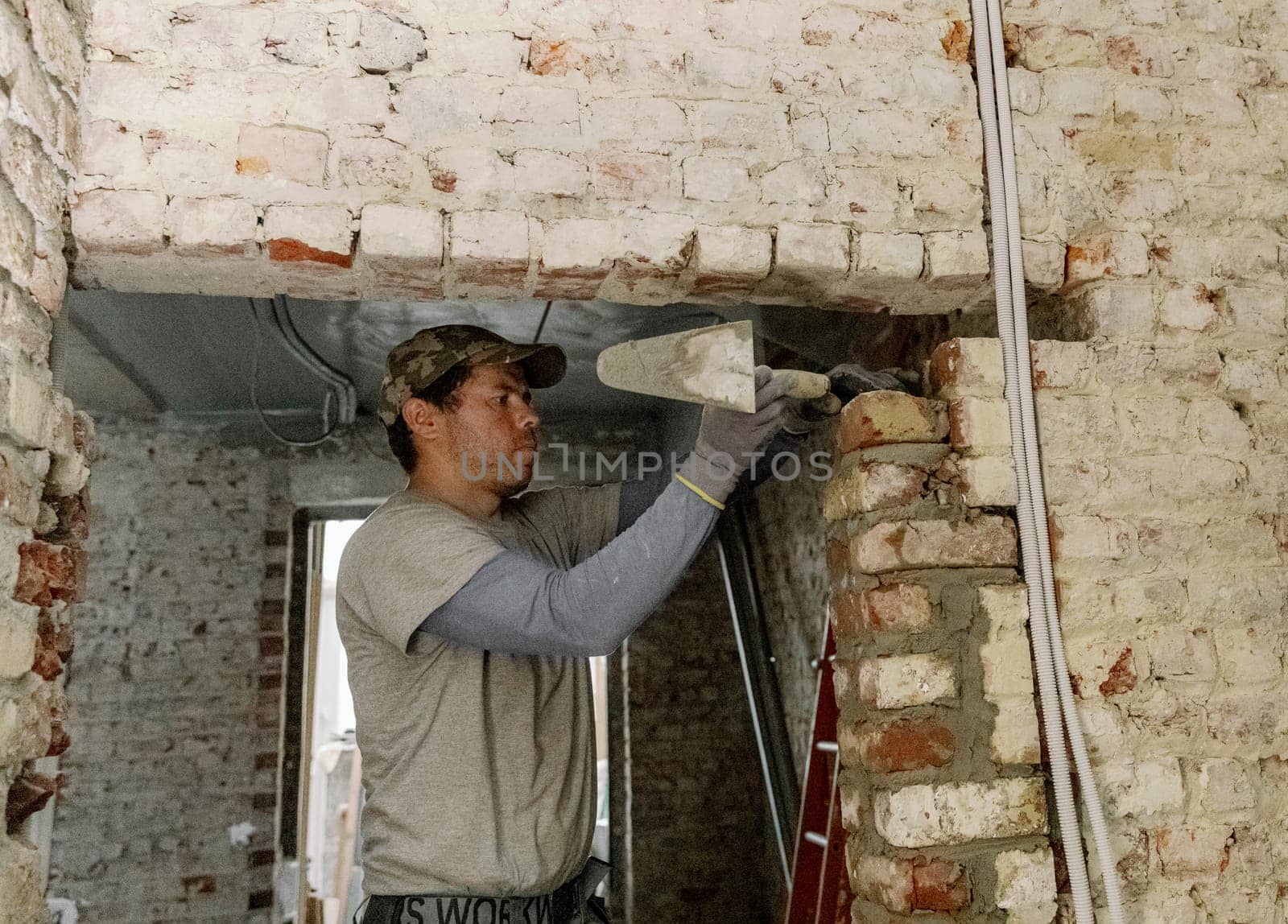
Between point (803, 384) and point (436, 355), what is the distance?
0.77 meters

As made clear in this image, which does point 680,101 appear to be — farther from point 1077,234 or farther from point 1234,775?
point 1234,775

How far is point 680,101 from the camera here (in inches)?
65.1

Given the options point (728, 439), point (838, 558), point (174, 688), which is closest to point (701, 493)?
point (728, 439)

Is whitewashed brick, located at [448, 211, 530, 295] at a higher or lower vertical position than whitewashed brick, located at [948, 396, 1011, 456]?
higher

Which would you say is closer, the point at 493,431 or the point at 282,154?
the point at 282,154

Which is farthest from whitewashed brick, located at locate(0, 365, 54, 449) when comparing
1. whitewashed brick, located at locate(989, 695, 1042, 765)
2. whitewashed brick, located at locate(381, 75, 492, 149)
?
whitewashed brick, located at locate(989, 695, 1042, 765)

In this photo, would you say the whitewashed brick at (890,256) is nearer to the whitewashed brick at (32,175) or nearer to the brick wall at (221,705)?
the whitewashed brick at (32,175)

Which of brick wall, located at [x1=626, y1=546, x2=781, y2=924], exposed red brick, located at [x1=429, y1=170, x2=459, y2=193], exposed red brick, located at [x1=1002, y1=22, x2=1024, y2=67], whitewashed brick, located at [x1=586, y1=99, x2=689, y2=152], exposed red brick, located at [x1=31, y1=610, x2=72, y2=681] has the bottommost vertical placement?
brick wall, located at [x1=626, y1=546, x2=781, y2=924]

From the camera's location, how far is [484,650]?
5.55 feet

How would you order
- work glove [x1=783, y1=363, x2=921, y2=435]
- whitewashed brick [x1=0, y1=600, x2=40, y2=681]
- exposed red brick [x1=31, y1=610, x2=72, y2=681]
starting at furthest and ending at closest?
work glove [x1=783, y1=363, x2=921, y2=435]
exposed red brick [x1=31, y1=610, x2=72, y2=681]
whitewashed brick [x1=0, y1=600, x2=40, y2=681]

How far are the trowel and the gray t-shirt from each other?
0.38 metres

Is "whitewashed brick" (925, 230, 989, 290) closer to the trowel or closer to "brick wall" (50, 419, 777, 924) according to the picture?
the trowel

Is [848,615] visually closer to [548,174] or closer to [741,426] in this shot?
[741,426]

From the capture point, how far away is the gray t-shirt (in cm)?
158
